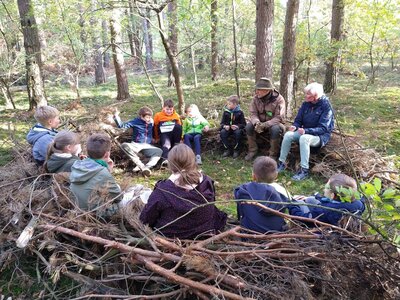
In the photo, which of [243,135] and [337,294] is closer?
[337,294]

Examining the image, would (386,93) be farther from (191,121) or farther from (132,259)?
(132,259)

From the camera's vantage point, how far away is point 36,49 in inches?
344

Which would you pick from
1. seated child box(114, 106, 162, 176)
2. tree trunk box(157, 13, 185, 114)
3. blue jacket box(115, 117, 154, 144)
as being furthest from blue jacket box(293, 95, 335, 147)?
tree trunk box(157, 13, 185, 114)

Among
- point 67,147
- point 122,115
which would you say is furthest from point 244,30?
point 67,147

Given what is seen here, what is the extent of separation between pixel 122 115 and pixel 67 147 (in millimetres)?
5209

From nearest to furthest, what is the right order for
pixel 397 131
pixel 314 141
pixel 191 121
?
pixel 314 141 < pixel 191 121 < pixel 397 131

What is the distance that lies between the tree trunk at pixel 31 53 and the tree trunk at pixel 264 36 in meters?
5.73

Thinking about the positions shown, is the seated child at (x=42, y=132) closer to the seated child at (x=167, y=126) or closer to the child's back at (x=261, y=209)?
the seated child at (x=167, y=126)

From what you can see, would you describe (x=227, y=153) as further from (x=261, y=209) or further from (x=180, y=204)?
(x=180, y=204)

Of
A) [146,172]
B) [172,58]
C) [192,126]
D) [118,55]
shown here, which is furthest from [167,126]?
[118,55]

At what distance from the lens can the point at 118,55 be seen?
1041 centimetres

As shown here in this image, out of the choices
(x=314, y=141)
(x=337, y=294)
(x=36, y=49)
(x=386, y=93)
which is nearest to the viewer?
(x=337, y=294)

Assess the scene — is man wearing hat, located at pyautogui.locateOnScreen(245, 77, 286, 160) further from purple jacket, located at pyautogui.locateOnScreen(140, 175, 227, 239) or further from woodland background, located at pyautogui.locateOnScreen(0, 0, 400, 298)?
purple jacket, located at pyautogui.locateOnScreen(140, 175, 227, 239)

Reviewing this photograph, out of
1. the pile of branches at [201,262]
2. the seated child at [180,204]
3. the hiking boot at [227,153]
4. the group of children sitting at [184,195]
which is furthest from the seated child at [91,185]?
→ the hiking boot at [227,153]
